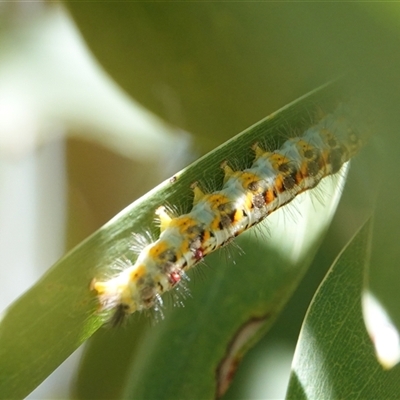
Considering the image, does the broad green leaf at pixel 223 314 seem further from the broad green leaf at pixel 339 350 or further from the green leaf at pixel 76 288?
the green leaf at pixel 76 288

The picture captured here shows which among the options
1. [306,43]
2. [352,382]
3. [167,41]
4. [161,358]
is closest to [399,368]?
[352,382]

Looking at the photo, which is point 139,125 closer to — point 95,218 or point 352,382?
point 95,218

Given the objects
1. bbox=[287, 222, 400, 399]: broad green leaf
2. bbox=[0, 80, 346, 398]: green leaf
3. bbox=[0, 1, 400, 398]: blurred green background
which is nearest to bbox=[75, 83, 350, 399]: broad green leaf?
bbox=[0, 1, 400, 398]: blurred green background

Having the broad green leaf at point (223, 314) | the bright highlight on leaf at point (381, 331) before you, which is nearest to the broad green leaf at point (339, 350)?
→ the bright highlight on leaf at point (381, 331)

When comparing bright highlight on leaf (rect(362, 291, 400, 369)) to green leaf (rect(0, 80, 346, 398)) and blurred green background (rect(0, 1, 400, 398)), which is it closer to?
blurred green background (rect(0, 1, 400, 398))

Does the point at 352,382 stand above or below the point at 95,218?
below

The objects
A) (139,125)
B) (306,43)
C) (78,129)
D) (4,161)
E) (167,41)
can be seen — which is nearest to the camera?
(306,43)
